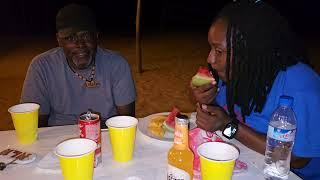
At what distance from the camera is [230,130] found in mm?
1933

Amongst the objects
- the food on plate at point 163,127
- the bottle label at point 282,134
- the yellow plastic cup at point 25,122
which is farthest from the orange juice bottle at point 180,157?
the yellow plastic cup at point 25,122

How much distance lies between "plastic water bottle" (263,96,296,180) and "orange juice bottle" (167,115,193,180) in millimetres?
434

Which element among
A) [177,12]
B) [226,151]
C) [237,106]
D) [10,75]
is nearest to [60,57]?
[237,106]

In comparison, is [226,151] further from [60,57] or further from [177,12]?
[177,12]

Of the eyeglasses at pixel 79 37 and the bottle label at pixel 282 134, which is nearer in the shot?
the bottle label at pixel 282 134

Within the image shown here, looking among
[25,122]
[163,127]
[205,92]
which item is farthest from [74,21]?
[205,92]

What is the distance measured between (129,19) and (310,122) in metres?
14.5

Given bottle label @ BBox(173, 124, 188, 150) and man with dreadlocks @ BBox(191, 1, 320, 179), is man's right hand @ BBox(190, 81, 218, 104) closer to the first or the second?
man with dreadlocks @ BBox(191, 1, 320, 179)

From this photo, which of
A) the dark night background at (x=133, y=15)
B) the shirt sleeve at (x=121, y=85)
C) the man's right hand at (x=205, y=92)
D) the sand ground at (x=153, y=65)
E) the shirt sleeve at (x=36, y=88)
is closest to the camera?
the man's right hand at (x=205, y=92)

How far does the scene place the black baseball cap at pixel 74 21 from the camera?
8.67 ft

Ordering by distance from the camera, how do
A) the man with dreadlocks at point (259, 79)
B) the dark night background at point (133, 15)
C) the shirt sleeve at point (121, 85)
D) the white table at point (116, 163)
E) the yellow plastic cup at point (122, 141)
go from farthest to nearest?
1. the dark night background at point (133, 15)
2. the shirt sleeve at point (121, 85)
3. the man with dreadlocks at point (259, 79)
4. the yellow plastic cup at point (122, 141)
5. the white table at point (116, 163)

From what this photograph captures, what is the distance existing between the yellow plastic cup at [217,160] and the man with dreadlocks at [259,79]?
1.03ft

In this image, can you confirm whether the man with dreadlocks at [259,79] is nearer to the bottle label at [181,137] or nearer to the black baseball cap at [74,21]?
the bottle label at [181,137]

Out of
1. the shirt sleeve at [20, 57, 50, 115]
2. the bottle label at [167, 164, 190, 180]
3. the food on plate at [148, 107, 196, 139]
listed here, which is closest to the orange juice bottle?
the bottle label at [167, 164, 190, 180]
